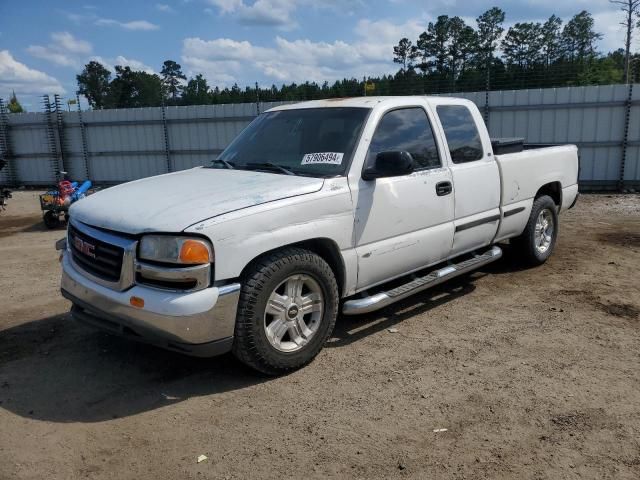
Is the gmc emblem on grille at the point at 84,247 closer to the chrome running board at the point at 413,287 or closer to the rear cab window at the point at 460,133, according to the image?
the chrome running board at the point at 413,287

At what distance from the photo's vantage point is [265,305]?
3.62m

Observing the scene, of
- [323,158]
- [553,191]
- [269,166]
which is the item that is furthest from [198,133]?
[323,158]

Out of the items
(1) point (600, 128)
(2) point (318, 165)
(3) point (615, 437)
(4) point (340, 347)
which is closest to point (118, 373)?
(4) point (340, 347)

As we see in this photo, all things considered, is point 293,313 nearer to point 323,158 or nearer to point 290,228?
point 290,228

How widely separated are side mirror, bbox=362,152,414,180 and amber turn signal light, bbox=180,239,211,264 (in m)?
1.47

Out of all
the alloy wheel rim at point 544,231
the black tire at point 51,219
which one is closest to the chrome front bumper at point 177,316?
the alloy wheel rim at point 544,231

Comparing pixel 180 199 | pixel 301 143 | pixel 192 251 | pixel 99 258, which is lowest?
pixel 99 258

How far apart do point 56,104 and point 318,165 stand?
53.1ft

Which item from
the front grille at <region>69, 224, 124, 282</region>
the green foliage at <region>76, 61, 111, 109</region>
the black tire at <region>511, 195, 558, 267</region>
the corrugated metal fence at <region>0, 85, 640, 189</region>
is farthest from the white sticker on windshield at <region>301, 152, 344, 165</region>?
the green foliage at <region>76, 61, 111, 109</region>

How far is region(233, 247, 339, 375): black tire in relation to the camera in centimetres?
354

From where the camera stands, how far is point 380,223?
4.32 meters

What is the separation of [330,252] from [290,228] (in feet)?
1.71

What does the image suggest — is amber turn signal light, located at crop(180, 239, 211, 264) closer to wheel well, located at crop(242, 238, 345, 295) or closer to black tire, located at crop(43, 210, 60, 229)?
wheel well, located at crop(242, 238, 345, 295)

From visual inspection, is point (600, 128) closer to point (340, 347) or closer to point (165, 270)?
point (340, 347)
